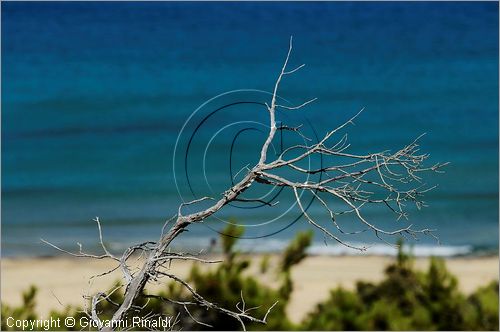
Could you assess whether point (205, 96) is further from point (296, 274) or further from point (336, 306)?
point (336, 306)

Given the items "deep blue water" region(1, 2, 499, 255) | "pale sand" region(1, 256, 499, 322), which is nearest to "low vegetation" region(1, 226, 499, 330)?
"pale sand" region(1, 256, 499, 322)

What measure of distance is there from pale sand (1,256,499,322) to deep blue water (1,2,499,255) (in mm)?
506

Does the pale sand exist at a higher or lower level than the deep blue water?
lower

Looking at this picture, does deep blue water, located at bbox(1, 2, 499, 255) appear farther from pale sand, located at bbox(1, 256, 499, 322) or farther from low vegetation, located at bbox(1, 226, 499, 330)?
low vegetation, located at bbox(1, 226, 499, 330)

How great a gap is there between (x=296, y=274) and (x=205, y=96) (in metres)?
12.8

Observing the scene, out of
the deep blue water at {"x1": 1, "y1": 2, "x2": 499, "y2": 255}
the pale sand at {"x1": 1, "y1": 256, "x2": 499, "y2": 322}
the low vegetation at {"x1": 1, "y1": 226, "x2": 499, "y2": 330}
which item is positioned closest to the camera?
the low vegetation at {"x1": 1, "y1": 226, "x2": 499, "y2": 330}

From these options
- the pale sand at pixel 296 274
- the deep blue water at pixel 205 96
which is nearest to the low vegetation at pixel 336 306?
the pale sand at pixel 296 274

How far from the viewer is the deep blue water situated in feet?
55.7

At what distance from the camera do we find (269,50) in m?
27.0

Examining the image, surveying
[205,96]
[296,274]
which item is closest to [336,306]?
[296,274]

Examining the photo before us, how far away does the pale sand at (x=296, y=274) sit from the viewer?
37.5 ft

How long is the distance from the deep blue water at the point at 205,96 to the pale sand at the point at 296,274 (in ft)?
1.66

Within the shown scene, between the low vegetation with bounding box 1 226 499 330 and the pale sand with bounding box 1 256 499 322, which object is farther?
the pale sand with bounding box 1 256 499 322

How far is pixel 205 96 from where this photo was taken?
25016 mm
